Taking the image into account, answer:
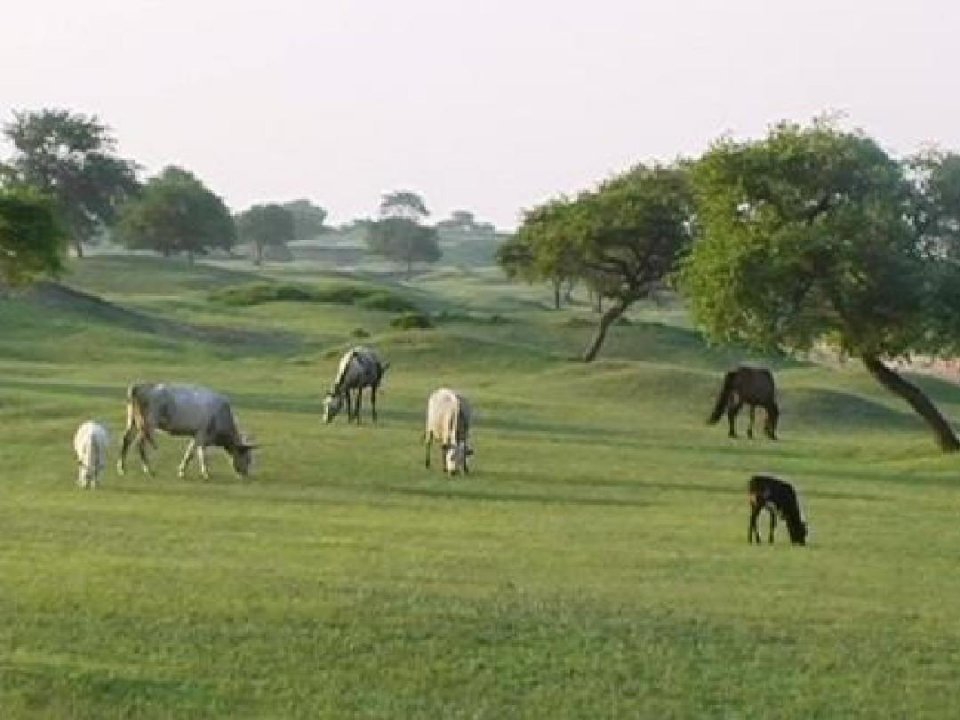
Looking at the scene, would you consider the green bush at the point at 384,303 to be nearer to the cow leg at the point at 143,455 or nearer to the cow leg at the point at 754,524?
the cow leg at the point at 143,455

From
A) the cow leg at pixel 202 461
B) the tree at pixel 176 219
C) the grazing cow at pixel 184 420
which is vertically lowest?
the cow leg at pixel 202 461

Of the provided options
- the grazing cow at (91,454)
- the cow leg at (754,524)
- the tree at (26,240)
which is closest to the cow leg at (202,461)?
the grazing cow at (91,454)

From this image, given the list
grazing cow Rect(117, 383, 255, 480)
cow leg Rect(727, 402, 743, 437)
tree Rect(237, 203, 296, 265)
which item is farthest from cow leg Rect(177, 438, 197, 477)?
tree Rect(237, 203, 296, 265)

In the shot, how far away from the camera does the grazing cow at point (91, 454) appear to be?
1273 inches

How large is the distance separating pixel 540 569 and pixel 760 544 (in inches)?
203

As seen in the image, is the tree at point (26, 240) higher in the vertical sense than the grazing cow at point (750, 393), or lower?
higher

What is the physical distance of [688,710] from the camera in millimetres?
16094

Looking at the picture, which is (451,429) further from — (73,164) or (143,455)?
(73,164)

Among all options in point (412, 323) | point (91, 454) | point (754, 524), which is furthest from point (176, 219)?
point (754, 524)

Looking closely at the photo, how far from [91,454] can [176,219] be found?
341ft

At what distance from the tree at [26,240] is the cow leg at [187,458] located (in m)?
22.6

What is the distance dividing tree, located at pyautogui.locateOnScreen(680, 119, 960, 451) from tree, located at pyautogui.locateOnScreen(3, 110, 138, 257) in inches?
3101

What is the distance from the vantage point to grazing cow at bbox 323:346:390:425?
4588cm

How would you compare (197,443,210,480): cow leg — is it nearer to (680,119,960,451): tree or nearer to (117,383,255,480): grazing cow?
(117,383,255,480): grazing cow
